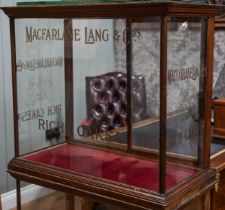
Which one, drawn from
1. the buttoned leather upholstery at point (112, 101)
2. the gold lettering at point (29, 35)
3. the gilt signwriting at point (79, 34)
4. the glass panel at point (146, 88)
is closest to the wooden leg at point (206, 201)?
the glass panel at point (146, 88)

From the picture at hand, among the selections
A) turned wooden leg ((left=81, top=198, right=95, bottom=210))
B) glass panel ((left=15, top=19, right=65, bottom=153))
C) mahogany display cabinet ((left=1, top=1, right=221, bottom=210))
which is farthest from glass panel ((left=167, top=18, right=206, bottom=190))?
glass panel ((left=15, top=19, right=65, bottom=153))

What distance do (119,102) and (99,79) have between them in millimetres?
294

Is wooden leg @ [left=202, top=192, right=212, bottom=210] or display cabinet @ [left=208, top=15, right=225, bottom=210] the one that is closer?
wooden leg @ [left=202, top=192, right=212, bottom=210]

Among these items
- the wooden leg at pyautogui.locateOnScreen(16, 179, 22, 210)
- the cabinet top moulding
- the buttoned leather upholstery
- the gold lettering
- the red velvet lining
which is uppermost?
the cabinet top moulding

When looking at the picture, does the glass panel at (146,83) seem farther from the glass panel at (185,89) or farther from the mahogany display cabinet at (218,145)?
the mahogany display cabinet at (218,145)

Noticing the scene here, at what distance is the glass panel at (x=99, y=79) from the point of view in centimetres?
159

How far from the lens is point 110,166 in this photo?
1621 mm

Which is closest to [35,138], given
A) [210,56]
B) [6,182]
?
[210,56]

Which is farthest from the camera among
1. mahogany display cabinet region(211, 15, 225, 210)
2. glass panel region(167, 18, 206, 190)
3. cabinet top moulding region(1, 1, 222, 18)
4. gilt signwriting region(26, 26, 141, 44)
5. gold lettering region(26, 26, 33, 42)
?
mahogany display cabinet region(211, 15, 225, 210)

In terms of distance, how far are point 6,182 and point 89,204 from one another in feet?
5.68

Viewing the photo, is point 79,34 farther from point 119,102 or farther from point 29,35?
point 119,102

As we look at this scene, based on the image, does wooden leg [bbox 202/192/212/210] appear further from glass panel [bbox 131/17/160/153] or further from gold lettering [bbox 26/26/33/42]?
gold lettering [bbox 26/26/33/42]

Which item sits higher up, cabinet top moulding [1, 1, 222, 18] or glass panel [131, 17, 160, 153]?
cabinet top moulding [1, 1, 222, 18]

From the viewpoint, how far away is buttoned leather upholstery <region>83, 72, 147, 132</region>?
1800mm
